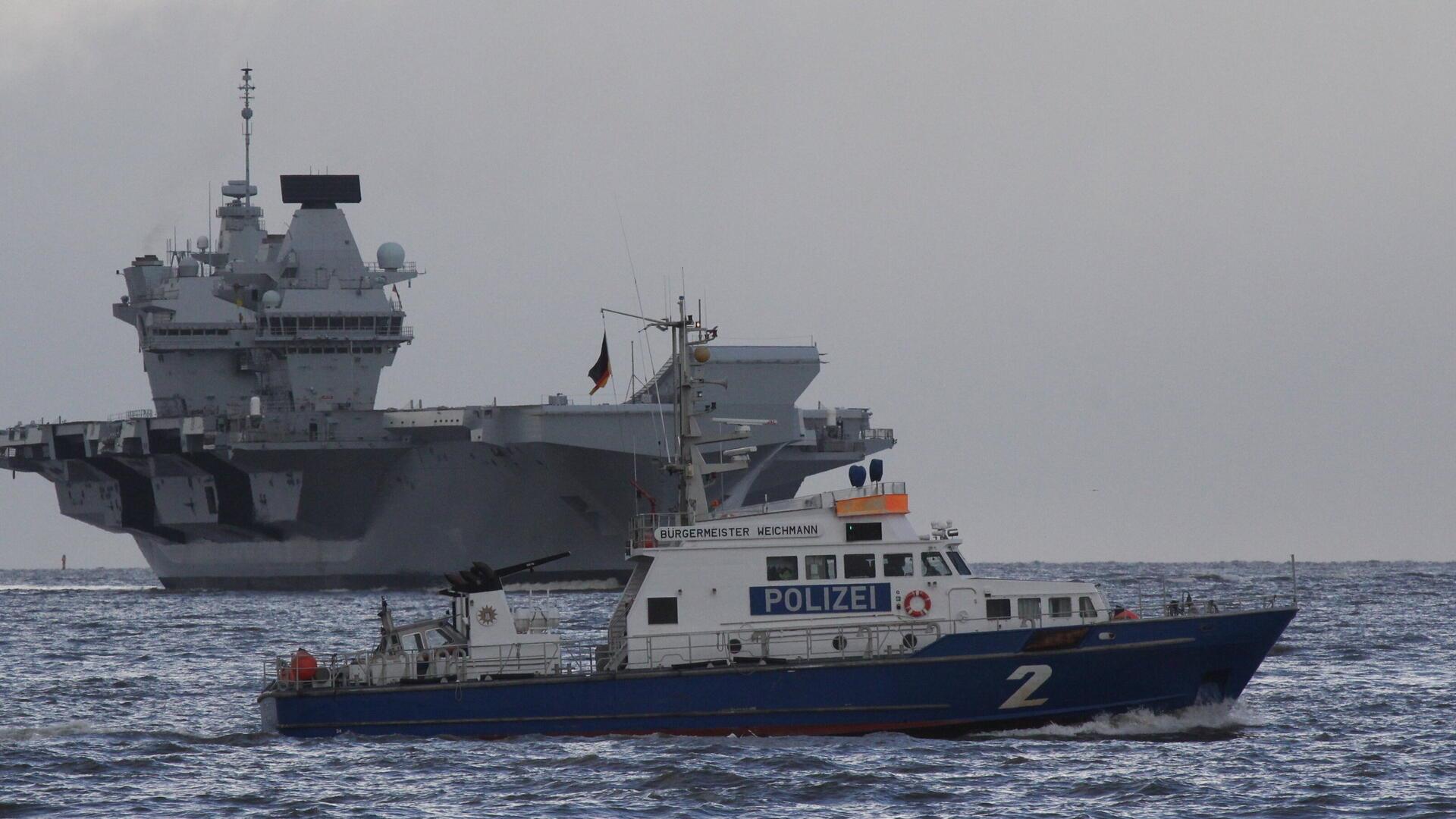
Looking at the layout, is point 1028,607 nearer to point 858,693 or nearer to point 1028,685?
point 1028,685

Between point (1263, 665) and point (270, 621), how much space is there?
96.2 feet

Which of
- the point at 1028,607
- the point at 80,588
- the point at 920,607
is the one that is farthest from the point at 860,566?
the point at 80,588

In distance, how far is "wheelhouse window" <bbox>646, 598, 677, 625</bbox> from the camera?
24844mm

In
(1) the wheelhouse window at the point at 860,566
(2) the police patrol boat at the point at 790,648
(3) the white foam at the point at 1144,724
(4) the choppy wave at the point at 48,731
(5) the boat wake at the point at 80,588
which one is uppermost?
(5) the boat wake at the point at 80,588

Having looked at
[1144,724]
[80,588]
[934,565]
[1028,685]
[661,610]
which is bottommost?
[1144,724]

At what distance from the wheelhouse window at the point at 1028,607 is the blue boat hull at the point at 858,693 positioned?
57 centimetres

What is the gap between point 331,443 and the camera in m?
67.9

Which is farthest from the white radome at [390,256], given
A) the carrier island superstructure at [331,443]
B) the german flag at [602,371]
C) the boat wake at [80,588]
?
the german flag at [602,371]

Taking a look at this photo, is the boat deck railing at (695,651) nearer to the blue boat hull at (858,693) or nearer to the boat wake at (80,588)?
the blue boat hull at (858,693)

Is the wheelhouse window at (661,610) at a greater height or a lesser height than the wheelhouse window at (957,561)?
lesser

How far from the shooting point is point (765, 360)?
211 ft

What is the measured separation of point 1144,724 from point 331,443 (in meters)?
46.8

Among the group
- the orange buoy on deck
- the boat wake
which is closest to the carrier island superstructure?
the boat wake

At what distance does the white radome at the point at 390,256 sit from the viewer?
79062 millimetres
